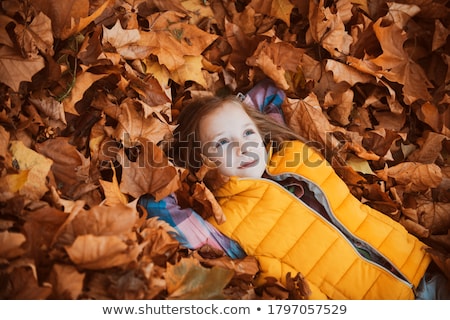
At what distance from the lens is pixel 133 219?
0.97m

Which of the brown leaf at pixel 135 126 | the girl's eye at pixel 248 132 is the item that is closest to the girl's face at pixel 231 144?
the girl's eye at pixel 248 132

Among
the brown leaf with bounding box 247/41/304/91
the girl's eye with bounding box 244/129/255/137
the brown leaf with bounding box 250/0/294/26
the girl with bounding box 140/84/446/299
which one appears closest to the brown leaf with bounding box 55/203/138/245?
the girl with bounding box 140/84/446/299

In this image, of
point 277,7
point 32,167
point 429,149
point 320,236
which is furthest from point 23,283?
point 429,149

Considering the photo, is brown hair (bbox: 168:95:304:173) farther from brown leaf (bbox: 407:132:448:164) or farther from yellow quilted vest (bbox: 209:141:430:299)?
brown leaf (bbox: 407:132:448:164)

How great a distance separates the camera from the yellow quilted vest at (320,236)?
1116mm

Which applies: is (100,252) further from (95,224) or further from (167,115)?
(167,115)

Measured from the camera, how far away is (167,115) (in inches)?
46.4

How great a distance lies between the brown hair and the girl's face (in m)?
0.02

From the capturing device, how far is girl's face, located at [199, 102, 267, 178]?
1150 millimetres

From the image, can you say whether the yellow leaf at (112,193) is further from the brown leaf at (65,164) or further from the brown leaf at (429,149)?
the brown leaf at (429,149)

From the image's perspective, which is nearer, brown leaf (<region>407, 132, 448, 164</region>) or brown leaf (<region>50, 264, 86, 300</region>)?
brown leaf (<region>50, 264, 86, 300</region>)

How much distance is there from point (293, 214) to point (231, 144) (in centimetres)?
20

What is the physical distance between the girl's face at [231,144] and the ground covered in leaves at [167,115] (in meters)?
0.08

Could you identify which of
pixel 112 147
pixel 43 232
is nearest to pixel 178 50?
pixel 112 147
